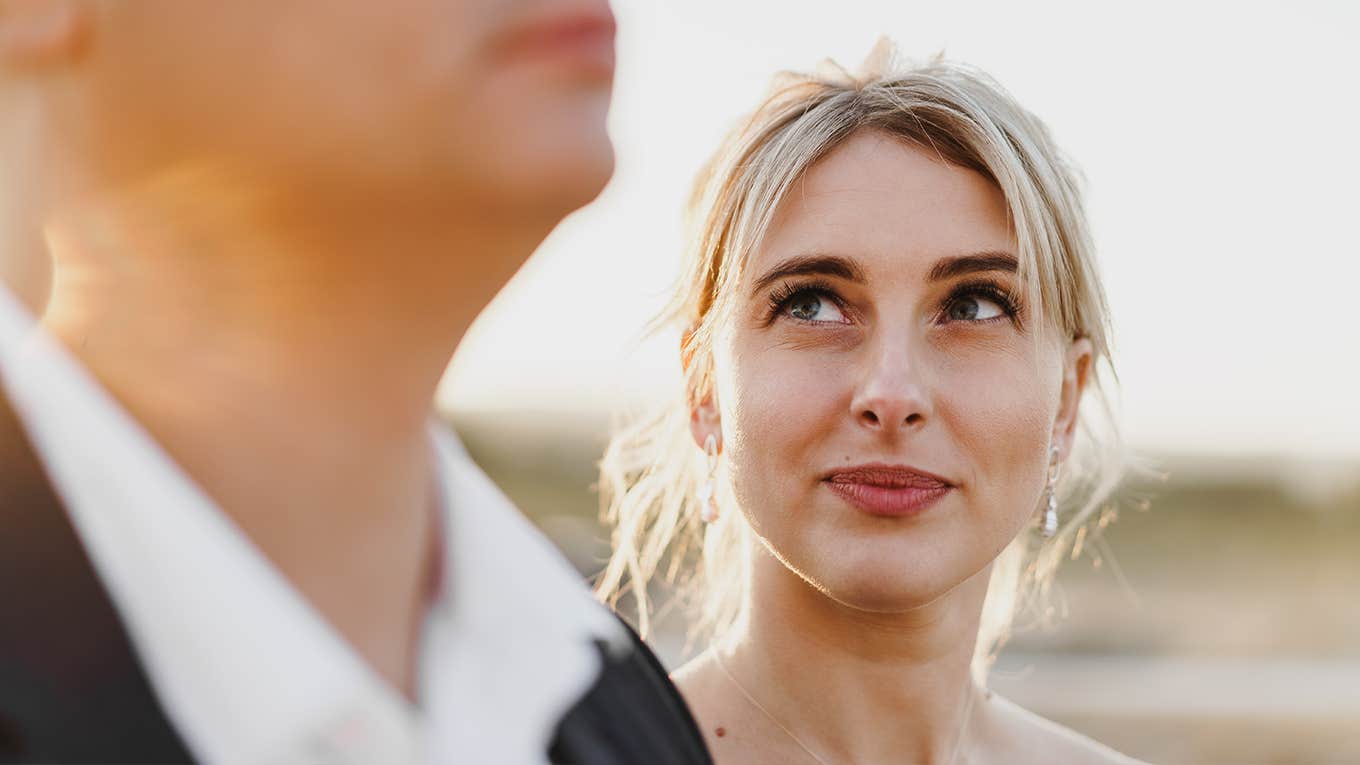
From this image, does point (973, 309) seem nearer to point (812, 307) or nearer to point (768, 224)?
point (812, 307)

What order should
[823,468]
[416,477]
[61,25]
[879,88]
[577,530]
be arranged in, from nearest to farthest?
[61,25], [416,477], [823,468], [879,88], [577,530]

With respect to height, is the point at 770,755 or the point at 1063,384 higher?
the point at 1063,384

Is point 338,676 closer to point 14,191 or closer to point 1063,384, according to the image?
point 14,191

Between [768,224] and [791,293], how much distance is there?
0.14m

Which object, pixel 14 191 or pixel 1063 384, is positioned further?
pixel 1063 384

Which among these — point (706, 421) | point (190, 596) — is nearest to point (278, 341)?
point (190, 596)

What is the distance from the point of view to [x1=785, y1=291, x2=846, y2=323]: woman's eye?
2.47m

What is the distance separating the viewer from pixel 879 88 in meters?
2.62

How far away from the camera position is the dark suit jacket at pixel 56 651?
0.90 metres

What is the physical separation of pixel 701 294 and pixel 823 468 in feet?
1.87

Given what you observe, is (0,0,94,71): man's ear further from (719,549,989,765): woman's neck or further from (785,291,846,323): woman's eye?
(719,549,989,765): woman's neck

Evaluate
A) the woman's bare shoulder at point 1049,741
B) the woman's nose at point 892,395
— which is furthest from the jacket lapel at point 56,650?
the woman's bare shoulder at point 1049,741

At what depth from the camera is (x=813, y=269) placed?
96.3 inches

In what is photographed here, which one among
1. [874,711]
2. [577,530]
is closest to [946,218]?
[874,711]
